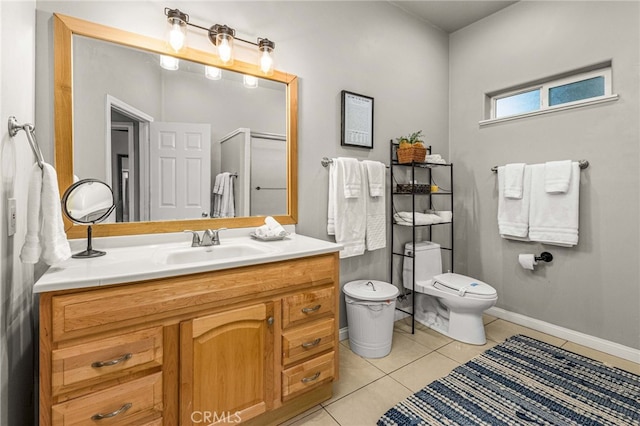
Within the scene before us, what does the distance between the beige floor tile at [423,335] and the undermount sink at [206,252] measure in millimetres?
1524

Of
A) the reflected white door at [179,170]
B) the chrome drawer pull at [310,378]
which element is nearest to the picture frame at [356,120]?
the reflected white door at [179,170]

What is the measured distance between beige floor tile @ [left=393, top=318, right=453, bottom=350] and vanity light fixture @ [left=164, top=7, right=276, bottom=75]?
7.24ft

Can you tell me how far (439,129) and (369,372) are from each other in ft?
7.58

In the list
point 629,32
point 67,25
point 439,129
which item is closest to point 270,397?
point 67,25

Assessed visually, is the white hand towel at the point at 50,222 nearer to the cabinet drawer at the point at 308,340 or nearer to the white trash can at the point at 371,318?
the cabinet drawer at the point at 308,340

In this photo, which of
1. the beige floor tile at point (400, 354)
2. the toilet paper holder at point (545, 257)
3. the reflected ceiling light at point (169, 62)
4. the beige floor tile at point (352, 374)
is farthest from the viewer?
the toilet paper holder at point (545, 257)

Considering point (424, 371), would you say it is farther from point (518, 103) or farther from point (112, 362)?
point (518, 103)

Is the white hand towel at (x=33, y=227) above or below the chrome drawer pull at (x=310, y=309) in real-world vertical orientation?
above

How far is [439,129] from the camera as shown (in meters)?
3.01

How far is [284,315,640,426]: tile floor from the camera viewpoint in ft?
5.17

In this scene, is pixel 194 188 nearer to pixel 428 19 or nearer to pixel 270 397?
pixel 270 397

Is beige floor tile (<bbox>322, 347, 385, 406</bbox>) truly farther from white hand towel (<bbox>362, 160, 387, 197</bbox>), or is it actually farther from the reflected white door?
the reflected white door

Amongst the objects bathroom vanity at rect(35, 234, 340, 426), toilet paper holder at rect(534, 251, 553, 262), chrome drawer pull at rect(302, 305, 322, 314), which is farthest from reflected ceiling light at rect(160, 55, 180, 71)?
toilet paper holder at rect(534, 251, 553, 262)

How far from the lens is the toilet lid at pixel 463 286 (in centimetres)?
220
